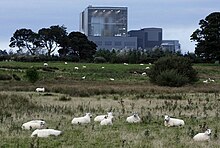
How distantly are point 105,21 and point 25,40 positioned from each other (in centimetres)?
5705

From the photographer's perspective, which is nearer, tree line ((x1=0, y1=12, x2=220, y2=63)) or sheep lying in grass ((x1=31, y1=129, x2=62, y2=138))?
sheep lying in grass ((x1=31, y1=129, x2=62, y2=138))

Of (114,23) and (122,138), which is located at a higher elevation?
(114,23)

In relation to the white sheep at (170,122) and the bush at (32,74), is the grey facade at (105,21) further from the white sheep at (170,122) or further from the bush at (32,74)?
the white sheep at (170,122)

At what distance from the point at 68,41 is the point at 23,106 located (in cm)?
9992

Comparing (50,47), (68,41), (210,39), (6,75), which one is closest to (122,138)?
(6,75)

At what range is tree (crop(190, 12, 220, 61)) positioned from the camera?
92.9 meters

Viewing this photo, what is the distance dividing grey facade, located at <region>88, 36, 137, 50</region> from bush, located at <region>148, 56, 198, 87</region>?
4720 inches

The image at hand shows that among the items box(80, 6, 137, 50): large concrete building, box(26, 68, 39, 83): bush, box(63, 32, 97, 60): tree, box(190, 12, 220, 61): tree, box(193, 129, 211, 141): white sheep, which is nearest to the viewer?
box(193, 129, 211, 141): white sheep

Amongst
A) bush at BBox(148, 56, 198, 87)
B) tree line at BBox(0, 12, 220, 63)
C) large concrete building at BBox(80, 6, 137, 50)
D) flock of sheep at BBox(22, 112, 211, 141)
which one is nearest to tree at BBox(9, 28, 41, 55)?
tree line at BBox(0, 12, 220, 63)

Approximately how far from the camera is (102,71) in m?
70.1

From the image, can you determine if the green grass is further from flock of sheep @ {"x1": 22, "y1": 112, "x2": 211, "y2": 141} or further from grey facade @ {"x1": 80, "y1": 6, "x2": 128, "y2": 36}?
grey facade @ {"x1": 80, "y1": 6, "x2": 128, "y2": 36}

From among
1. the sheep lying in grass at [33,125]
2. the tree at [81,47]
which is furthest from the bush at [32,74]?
the tree at [81,47]

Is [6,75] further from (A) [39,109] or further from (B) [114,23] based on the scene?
(B) [114,23]

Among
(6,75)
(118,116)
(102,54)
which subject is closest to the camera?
(118,116)
